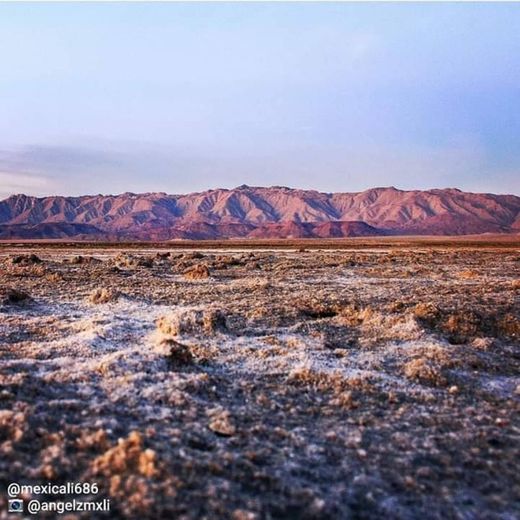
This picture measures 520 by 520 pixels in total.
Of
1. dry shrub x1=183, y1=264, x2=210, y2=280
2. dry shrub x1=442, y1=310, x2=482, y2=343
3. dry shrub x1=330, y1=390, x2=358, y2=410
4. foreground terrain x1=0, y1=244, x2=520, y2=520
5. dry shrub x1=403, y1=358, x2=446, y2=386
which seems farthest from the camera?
dry shrub x1=183, y1=264, x2=210, y2=280

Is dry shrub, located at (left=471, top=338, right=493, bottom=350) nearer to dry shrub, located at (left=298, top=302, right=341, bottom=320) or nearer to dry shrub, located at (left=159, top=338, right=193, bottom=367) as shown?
dry shrub, located at (left=298, top=302, right=341, bottom=320)

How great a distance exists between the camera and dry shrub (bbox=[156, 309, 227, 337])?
1183cm

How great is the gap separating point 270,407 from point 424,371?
317cm

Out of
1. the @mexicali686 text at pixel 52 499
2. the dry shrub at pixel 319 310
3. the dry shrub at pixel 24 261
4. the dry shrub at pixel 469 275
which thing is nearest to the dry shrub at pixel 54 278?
the dry shrub at pixel 24 261

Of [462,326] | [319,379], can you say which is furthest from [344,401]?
[462,326]

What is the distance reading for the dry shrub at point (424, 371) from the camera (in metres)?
8.87

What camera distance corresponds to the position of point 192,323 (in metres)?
12.2

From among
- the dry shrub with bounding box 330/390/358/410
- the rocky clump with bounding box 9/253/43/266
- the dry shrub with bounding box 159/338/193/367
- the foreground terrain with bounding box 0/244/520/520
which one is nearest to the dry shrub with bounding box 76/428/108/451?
the foreground terrain with bounding box 0/244/520/520

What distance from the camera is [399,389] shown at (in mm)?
8461

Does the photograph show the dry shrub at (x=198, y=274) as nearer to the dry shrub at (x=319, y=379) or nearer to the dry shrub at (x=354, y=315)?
the dry shrub at (x=354, y=315)

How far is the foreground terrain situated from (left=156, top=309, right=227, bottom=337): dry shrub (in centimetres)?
4

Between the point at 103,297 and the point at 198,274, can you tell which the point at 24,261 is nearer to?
the point at 198,274

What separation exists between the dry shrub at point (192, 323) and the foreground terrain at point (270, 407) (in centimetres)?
4

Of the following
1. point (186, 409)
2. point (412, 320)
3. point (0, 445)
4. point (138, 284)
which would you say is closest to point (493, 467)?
point (186, 409)
